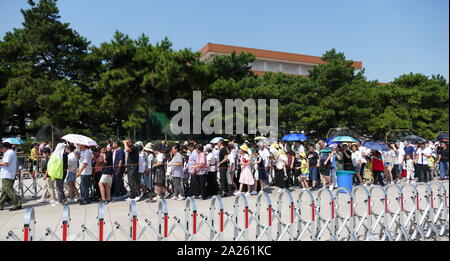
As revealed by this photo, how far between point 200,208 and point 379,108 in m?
31.2

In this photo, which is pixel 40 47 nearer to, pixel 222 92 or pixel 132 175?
pixel 222 92

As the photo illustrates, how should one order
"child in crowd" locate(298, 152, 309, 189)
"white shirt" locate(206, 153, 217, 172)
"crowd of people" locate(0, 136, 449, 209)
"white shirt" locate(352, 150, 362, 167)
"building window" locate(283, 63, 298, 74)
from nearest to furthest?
"crowd of people" locate(0, 136, 449, 209) → "white shirt" locate(206, 153, 217, 172) → "child in crowd" locate(298, 152, 309, 189) → "white shirt" locate(352, 150, 362, 167) → "building window" locate(283, 63, 298, 74)

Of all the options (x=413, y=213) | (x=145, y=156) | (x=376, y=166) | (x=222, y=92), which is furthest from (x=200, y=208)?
(x=222, y=92)

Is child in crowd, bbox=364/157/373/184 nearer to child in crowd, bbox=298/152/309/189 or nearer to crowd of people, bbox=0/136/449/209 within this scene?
crowd of people, bbox=0/136/449/209

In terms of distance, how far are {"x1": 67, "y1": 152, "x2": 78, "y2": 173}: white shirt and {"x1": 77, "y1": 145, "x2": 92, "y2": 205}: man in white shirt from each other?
126mm

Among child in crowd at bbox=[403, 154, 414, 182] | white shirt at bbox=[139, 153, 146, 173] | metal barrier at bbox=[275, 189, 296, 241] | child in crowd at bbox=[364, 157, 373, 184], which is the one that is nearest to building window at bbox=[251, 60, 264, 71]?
child in crowd at bbox=[364, 157, 373, 184]

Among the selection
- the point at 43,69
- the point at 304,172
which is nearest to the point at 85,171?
the point at 304,172

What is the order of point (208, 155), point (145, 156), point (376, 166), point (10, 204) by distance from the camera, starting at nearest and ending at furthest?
point (10, 204), point (208, 155), point (145, 156), point (376, 166)

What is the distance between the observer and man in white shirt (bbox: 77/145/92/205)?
27.3 ft

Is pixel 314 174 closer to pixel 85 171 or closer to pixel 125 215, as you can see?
pixel 125 215

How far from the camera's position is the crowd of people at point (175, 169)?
27.7ft

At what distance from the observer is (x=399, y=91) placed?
110ft

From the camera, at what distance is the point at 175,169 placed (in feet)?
29.2

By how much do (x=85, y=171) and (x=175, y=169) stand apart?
2.28 meters
